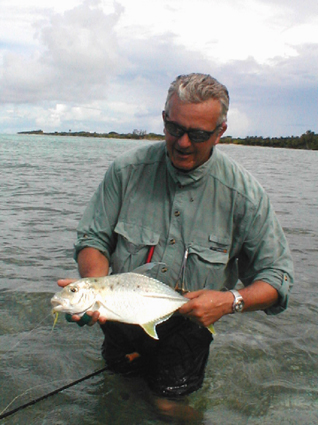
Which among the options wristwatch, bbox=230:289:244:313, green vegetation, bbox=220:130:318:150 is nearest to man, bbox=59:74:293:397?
wristwatch, bbox=230:289:244:313

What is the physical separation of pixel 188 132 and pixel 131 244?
113cm

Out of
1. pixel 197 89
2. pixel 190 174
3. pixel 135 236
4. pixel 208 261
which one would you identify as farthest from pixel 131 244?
pixel 197 89

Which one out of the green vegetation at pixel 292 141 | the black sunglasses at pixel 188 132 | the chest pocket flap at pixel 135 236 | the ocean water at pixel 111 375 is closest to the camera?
the black sunglasses at pixel 188 132

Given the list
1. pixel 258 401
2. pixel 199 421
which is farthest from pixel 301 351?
pixel 199 421

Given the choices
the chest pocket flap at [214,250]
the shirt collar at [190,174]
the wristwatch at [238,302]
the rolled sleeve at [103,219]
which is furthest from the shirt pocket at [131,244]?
the wristwatch at [238,302]

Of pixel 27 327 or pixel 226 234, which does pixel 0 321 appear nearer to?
pixel 27 327

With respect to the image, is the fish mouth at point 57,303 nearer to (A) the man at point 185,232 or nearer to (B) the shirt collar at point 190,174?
(A) the man at point 185,232

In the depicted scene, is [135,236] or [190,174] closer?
[190,174]

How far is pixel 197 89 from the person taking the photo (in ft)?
12.3

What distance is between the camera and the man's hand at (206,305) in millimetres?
3719

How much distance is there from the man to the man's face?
1cm

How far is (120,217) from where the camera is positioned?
14.3 ft

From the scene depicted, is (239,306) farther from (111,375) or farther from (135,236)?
(111,375)

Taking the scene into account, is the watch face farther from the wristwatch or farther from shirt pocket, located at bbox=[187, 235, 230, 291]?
shirt pocket, located at bbox=[187, 235, 230, 291]
